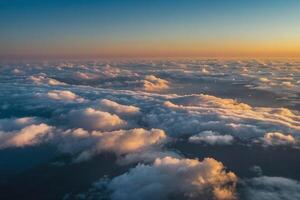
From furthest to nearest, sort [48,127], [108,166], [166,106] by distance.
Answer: [166,106]
[48,127]
[108,166]

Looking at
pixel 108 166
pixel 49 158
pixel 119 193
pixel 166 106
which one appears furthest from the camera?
pixel 166 106

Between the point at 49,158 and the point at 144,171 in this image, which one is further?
the point at 49,158

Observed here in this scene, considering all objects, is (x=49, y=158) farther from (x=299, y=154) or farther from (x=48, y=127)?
(x=299, y=154)

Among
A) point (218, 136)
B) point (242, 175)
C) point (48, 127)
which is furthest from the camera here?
point (48, 127)

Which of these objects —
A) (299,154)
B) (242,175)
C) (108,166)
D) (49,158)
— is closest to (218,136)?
(299,154)

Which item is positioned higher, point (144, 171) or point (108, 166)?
point (144, 171)

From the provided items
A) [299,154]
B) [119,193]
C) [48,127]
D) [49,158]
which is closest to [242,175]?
[299,154]

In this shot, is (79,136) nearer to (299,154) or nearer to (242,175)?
(242,175)

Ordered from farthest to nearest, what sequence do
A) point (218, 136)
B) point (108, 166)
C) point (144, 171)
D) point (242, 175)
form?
point (218, 136), point (108, 166), point (242, 175), point (144, 171)

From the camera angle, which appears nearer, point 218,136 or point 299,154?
point 299,154
